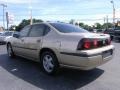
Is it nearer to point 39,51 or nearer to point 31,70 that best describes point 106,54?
point 39,51

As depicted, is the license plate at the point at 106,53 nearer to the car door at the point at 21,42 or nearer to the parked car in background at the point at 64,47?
the parked car in background at the point at 64,47

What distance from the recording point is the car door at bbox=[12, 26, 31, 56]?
7.67m

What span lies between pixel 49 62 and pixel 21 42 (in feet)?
6.76

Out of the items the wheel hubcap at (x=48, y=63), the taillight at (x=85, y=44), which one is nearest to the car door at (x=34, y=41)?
the wheel hubcap at (x=48, y=63)

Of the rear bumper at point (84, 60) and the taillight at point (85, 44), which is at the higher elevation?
the taillight at point (85, 44)

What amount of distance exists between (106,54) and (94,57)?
2.32 feet

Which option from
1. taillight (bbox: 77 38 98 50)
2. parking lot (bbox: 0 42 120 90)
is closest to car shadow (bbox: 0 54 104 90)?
parking lot (bbox: 0 42 120 90)

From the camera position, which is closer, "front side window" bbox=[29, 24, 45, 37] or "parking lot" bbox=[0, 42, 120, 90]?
"parking lot" bbox=[0, 42, 120, 90]

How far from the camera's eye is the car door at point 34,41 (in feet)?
21.9

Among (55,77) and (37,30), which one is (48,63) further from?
(37,30)

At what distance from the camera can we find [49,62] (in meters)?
6.23

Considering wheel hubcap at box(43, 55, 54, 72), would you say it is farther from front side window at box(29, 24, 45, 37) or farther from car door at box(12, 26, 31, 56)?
car door at box(12, 26, 31, 56)

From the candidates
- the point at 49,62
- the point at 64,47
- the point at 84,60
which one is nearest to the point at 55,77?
the point at 49,62

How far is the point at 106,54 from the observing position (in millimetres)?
5770
